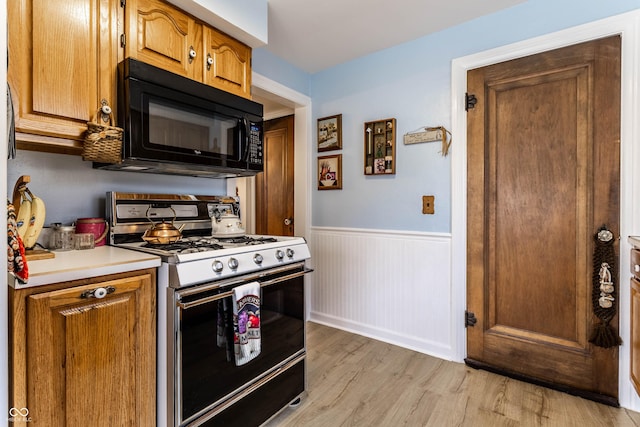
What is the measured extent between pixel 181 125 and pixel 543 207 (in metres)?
2.12

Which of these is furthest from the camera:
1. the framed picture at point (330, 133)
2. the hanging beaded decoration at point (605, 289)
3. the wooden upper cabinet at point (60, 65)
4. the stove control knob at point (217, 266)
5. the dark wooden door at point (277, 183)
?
the dark wooden door at point (277, 183)

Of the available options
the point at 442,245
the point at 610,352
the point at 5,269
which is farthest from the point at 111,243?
the point at 610,352

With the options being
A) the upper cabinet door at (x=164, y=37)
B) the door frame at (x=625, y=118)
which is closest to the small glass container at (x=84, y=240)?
the upper cabinet door at (x=164, y=37)

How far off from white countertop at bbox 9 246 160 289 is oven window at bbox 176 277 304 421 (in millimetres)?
252

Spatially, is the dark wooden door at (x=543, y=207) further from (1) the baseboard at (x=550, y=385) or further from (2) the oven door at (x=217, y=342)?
(2) the oven door at (x=217, y=342)

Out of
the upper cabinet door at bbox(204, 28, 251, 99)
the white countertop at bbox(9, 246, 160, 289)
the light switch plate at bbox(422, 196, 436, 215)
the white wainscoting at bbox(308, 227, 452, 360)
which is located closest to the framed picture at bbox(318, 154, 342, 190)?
the white wainscoting at bbox(308, 227, 452, 360)

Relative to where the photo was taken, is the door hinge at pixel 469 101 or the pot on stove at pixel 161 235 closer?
the pot on stove at pixel 161 235

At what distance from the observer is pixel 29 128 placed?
4.05 feet

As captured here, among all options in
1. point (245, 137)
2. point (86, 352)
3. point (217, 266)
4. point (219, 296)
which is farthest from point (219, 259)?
point (245, 137)

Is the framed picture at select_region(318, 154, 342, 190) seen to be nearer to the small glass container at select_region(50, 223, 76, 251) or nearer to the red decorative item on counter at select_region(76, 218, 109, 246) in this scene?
the red decorative item on counter at select_region(76, 218, 109, 246)

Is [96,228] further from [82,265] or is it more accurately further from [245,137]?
[245,137]

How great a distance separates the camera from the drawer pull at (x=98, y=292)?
1.07m

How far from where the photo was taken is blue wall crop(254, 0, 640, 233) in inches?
80.3

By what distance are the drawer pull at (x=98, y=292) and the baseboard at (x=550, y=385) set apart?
7.22 feet
